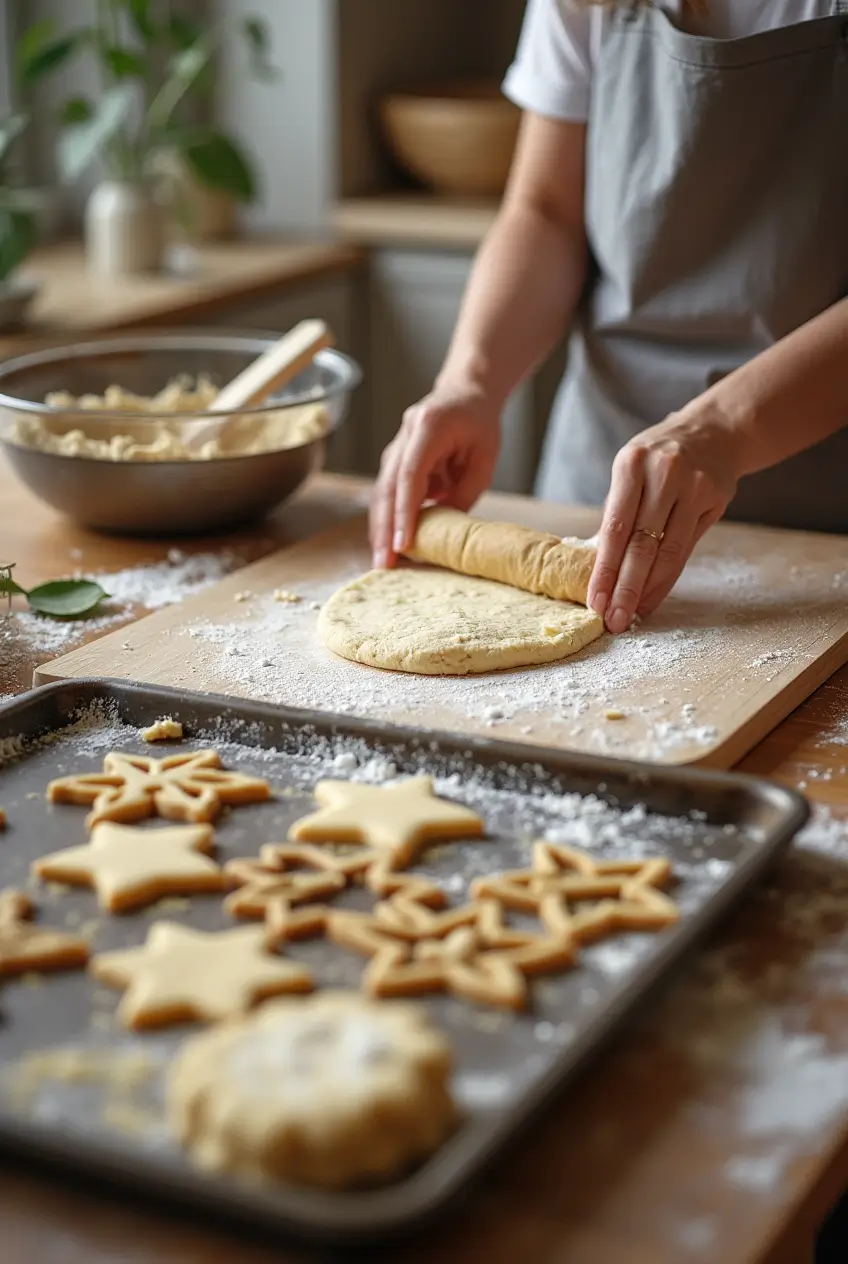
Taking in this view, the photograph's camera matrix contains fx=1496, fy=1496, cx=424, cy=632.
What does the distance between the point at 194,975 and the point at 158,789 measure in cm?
24

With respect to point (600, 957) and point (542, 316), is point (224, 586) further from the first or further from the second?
point (600, 957)

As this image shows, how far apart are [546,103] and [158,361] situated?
54 centimetres

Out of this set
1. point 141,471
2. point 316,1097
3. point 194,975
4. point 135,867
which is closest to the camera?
point 316,1097

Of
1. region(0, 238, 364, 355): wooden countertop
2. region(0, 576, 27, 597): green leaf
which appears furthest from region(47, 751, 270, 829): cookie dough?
region(0, 238, 364, 355): wooden countertop

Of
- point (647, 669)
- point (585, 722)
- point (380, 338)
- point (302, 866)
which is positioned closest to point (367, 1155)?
point (302, 866)

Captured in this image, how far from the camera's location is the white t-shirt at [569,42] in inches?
59.8

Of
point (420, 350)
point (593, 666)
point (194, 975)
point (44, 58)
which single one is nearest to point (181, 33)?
point (44, 58)

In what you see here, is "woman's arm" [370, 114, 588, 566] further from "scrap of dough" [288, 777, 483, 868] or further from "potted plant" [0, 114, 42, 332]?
"potted plant" [0, 114, 42, 332]

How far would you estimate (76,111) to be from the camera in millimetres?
2795

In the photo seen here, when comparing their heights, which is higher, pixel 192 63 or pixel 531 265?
pixel 192 63

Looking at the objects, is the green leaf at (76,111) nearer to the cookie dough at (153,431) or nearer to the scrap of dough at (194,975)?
the cookie dough at (153,431)

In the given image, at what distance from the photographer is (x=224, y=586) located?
141 cm

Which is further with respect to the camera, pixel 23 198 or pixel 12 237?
pixel 23 198

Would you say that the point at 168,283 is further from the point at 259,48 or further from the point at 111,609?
the point at 111,609
